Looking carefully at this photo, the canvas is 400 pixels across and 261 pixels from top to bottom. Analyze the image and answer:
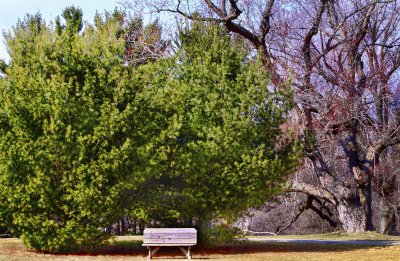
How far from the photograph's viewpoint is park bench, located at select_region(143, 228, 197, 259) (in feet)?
50.1

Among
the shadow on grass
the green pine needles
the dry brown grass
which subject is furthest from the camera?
the shadow on grass

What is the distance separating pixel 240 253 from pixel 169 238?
2199mm

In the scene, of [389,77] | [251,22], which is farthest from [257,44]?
[389,77]

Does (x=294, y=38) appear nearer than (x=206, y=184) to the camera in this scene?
No

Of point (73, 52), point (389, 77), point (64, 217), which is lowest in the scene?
point (64, 217)

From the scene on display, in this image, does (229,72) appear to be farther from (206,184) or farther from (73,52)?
(73,52)

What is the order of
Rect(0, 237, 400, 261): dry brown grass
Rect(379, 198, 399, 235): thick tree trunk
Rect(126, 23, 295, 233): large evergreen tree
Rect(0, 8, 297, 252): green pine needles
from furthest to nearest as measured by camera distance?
A: Rect(379, 198, 399, 235): thick tree trunk
Rect(126, 23, 295, 233): large evergreen tree
Rect(0, 8, 297, 252): green pine needles
Rect(0, 237, 400, 261): dry brown grass

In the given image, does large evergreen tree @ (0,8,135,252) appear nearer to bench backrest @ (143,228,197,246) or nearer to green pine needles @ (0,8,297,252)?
green pine needles @ (0,8,297,252)

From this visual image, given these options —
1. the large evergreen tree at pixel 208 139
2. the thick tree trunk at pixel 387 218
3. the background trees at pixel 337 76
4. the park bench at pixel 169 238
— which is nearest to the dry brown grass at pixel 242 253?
the park bench at pixel 169 238

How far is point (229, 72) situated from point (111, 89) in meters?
3.70

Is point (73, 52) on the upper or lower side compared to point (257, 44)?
lower

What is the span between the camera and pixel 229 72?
17344 mm

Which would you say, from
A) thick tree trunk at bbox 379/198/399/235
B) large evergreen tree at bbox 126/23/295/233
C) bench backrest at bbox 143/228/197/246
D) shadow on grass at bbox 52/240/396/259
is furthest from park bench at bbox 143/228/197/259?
thick tree trunk at bbox 379/198/399/235

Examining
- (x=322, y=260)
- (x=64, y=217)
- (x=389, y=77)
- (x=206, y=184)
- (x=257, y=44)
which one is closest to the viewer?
(x=322, y=260)
